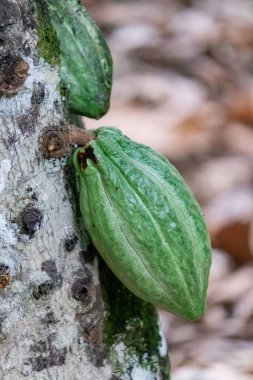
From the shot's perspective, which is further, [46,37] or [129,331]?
[129,331]

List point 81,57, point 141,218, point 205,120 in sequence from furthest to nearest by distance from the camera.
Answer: point 205,120 → point 81,57 → point 141,218

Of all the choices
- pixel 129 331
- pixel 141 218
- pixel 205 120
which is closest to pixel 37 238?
pixel 141 218

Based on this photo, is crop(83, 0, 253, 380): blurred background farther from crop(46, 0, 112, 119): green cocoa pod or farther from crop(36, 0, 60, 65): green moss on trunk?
crop(36, 0, 60, 65): green moss on trunk

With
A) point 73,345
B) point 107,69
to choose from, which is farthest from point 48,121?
point 73,345

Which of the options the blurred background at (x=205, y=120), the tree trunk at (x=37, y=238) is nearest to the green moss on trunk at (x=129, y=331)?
the tree trunk at (x=37, y=238)

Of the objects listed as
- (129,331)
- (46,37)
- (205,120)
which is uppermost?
(205,120)

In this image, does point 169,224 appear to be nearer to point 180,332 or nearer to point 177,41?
point 180,332

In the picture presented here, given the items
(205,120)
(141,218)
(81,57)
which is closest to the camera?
(141,218)

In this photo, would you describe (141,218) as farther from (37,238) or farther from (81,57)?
(81,57)
